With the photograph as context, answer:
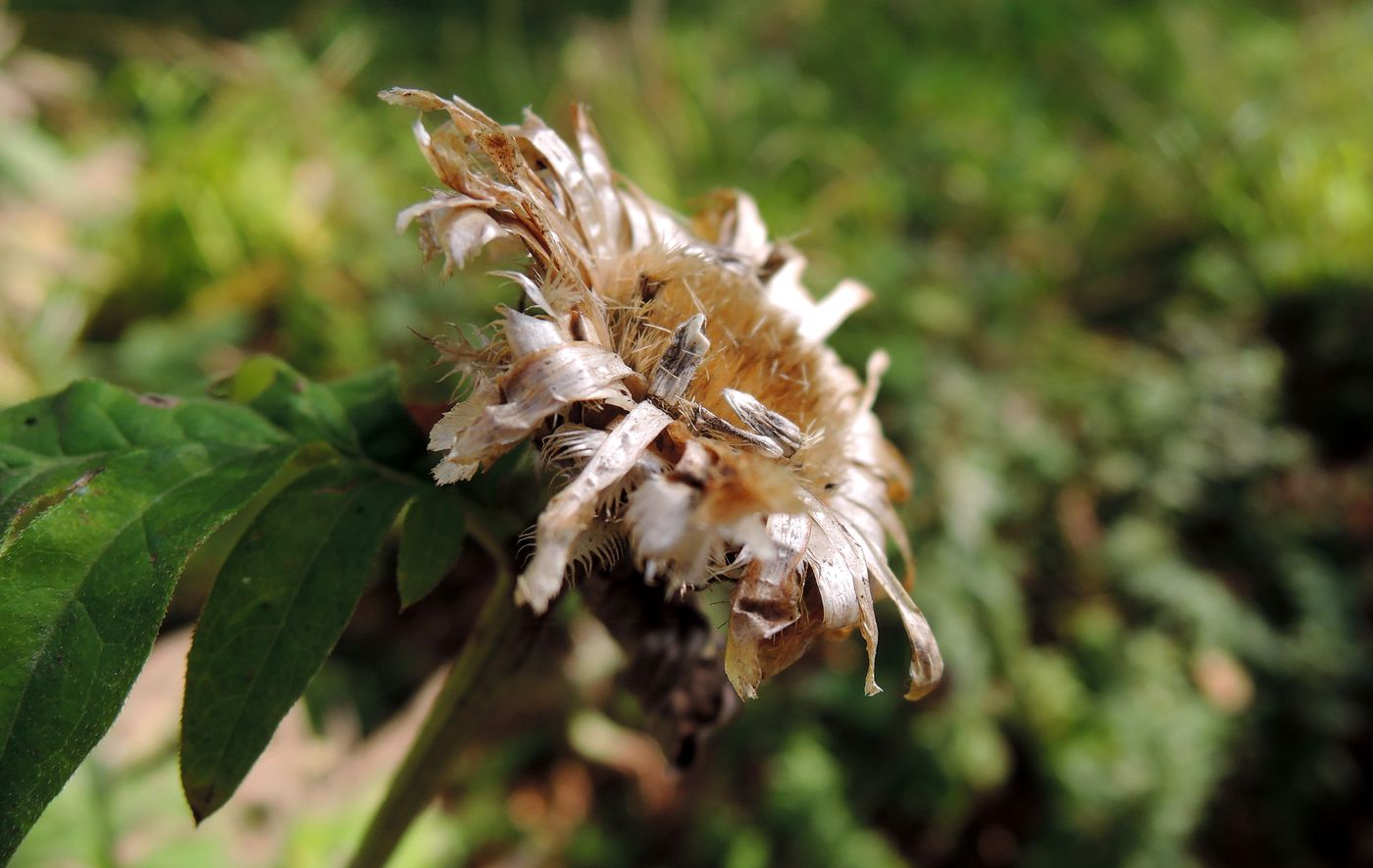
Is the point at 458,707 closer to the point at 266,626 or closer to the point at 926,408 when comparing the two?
the point at 266,626

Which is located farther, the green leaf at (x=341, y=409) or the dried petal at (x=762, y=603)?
the green leaf at (x=341, y=409)

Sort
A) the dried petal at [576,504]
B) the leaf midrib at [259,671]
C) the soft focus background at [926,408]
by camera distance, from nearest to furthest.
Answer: the dried petal at [576,504] → the leaf midrib at [259,671] → the soft focus background at [926,408]

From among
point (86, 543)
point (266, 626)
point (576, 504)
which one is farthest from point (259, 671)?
point (576, 504)

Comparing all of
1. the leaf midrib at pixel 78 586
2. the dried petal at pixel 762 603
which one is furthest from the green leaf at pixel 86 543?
the dried petal at pixel 762 603

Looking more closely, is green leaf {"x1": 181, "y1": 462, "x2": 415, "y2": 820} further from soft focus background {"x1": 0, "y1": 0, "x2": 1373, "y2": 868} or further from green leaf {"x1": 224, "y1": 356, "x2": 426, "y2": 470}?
soft focus background {"x1": 0, "y1": 0, "x2": 1373, "y2": 868}

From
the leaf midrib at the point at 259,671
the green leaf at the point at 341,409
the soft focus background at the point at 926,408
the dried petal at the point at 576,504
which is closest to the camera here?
the dried petal at the point at 576,504

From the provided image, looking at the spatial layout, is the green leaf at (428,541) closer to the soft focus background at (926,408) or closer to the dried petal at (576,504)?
the dried petal at (576,504)
